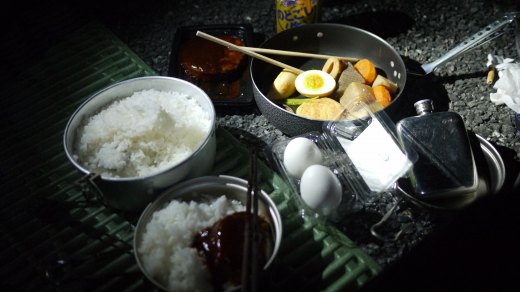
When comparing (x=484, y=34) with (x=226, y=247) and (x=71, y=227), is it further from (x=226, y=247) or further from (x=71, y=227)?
(x=71, y=227)

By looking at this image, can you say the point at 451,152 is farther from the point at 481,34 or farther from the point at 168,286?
the point at 168,286

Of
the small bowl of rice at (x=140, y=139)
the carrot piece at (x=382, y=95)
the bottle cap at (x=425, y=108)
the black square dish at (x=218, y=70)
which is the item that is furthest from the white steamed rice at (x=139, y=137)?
the bottle cap at (x=425, y=108)

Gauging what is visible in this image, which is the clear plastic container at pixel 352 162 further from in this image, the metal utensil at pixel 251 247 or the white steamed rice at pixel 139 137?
the white steamed rice at pixel 139 137

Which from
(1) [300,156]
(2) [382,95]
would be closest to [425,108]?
(2) [382,95]

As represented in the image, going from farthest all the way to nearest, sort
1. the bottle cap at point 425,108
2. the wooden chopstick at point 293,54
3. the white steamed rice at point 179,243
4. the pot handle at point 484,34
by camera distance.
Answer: the wooden chopstick at point 293,54 < the pot handle at point 484,34 < the bottle cap at point 425,108 < the white steamed rice at point 179,243

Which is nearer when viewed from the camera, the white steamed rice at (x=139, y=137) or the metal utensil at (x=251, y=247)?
the metal utensil at (x=251, y=247)

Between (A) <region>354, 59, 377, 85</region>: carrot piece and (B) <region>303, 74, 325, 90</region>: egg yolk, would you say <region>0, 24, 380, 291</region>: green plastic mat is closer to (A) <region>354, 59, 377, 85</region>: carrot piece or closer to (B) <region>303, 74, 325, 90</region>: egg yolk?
(B) <region>303, 74, 325, 90</region>: egg yolk

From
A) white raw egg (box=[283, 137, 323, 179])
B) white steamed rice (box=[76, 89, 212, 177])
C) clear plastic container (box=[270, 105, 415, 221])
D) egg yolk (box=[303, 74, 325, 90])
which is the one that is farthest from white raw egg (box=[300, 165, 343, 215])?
egg yolk (box=[303, 74, 325, 90])
